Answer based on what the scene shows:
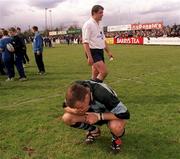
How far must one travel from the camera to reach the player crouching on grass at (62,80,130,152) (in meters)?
4.49

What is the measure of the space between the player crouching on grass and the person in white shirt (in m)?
2.85

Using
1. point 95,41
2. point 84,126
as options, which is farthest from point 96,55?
point 84,126

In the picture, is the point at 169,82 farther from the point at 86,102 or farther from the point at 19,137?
the point at 86,102

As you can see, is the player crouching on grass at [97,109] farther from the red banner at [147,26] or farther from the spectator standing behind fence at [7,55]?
the red banner at [147,26]

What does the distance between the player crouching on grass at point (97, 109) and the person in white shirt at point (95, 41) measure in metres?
2.85

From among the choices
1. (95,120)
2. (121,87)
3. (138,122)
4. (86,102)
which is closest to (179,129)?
(138,122)

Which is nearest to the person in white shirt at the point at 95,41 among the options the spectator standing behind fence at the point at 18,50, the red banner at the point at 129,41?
the spectator standing behind fence at the point at 18,50

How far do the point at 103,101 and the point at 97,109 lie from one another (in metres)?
0.24

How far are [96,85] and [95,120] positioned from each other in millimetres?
475

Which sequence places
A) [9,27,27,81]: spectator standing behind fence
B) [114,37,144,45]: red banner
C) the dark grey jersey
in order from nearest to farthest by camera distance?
the dark grey jersey < [9,27,27,81]: spectator standing behind fence < [114,37,144,45]: red banner

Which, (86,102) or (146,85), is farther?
(146,85)

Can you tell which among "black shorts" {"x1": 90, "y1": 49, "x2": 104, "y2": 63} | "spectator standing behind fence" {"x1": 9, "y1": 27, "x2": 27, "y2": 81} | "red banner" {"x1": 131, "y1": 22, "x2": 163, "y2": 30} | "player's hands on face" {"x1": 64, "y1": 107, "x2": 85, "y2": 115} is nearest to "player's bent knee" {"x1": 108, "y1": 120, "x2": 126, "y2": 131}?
"player's hands on face" {"x1": 64, "y1": 107, "x2": 85, "y2": 115}

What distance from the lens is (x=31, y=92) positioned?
10.3 m

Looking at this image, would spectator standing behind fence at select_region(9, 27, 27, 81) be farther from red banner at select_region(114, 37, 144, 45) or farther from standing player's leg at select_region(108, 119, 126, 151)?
red banner at select_region(114, 37, 144, 45)
